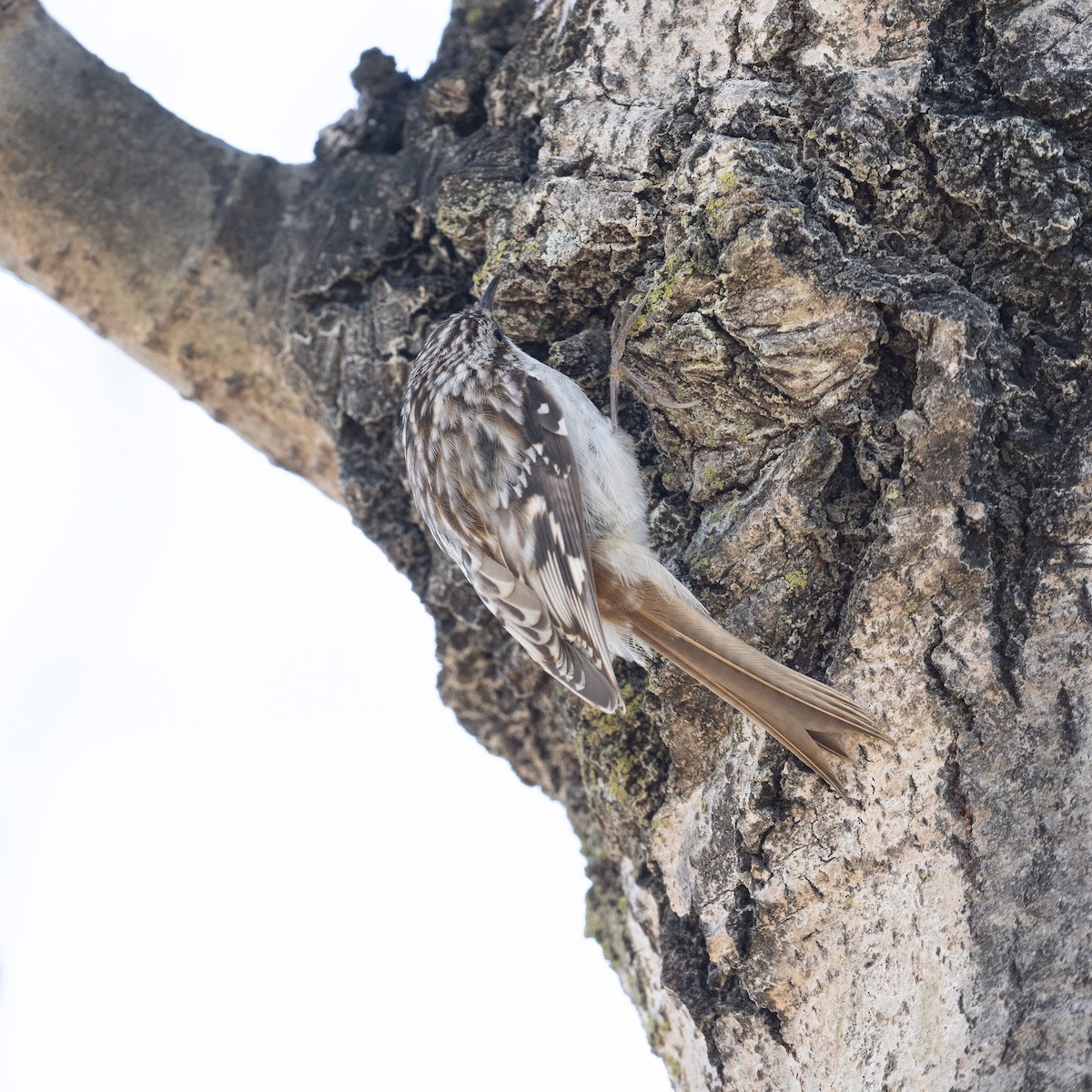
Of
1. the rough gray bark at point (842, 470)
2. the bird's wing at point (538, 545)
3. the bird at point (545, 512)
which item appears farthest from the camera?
the bird's wing at point (538, 545)

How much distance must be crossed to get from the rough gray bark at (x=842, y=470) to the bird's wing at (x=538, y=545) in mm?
109

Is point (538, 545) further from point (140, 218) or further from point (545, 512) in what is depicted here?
point (140, 218)

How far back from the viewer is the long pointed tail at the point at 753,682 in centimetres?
142

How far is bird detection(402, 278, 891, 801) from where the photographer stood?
65.1 inches

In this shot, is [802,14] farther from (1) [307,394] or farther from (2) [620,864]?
(2) [620,864]

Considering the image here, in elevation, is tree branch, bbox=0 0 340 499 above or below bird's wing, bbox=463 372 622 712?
above

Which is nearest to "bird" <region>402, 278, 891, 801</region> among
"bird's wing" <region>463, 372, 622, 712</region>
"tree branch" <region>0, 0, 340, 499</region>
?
"bird's wing" <region>463, 372, 622, 712</region>

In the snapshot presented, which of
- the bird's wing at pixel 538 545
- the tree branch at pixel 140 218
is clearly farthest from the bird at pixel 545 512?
the tree branch at pixel 140 218

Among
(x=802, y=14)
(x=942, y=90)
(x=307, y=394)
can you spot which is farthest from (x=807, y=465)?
(x=307, y=394)

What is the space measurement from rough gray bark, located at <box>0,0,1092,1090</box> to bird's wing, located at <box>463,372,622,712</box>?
0.11m

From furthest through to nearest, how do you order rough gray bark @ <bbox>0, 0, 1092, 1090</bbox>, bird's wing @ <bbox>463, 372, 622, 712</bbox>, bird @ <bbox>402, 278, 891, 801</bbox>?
bird's wing @ <bbox>463, 372, 622, 712</bbox> → bird @ <bbox>402, 278, 891, 801</bbox> → rough gray bark @ <bbox>0, 0, 1092, 1090</bbox>

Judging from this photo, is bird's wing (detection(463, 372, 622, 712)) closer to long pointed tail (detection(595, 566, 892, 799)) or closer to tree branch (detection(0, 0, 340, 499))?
→ long pointed tail (detection(595, 566, 892, 799))

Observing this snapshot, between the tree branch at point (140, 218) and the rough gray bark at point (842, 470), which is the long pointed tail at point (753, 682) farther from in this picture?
the tree branch at point (140, 218)

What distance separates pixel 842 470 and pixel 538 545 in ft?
1.86
